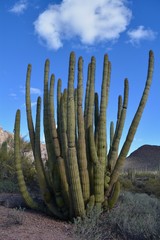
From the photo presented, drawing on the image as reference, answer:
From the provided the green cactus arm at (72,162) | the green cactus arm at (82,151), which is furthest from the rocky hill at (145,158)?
the green cactus arm at (72,162)

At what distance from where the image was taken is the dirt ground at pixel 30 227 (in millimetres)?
6148

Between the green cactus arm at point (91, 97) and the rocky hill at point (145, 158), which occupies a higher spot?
the rocky hill at point (145, 158)

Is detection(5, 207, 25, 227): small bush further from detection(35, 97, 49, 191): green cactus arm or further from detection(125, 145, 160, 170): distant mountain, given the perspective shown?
detection(125, 145, 160, 170): distant mountain

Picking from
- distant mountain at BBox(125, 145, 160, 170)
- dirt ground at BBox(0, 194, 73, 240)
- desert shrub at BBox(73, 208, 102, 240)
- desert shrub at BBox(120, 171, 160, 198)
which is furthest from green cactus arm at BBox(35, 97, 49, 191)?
distant mountain at BBox(125, 145, 160, 170)

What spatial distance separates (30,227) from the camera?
6.70 metres

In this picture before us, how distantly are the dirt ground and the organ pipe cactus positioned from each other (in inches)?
17.2

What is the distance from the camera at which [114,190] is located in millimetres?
8156

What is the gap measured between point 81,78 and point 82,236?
312 cm

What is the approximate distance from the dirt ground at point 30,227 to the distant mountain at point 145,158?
78.1ft

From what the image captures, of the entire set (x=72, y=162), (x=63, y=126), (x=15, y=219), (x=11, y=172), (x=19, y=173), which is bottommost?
(x=15, y=219)

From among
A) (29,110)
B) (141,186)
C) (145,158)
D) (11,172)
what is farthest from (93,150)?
(145,158)

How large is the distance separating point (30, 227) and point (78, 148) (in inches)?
69.3

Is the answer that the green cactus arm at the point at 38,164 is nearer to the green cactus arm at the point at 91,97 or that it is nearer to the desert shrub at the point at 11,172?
the green cactus arm at the point at 91,97

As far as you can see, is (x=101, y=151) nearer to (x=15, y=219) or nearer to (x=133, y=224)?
(x=133, y=224)
